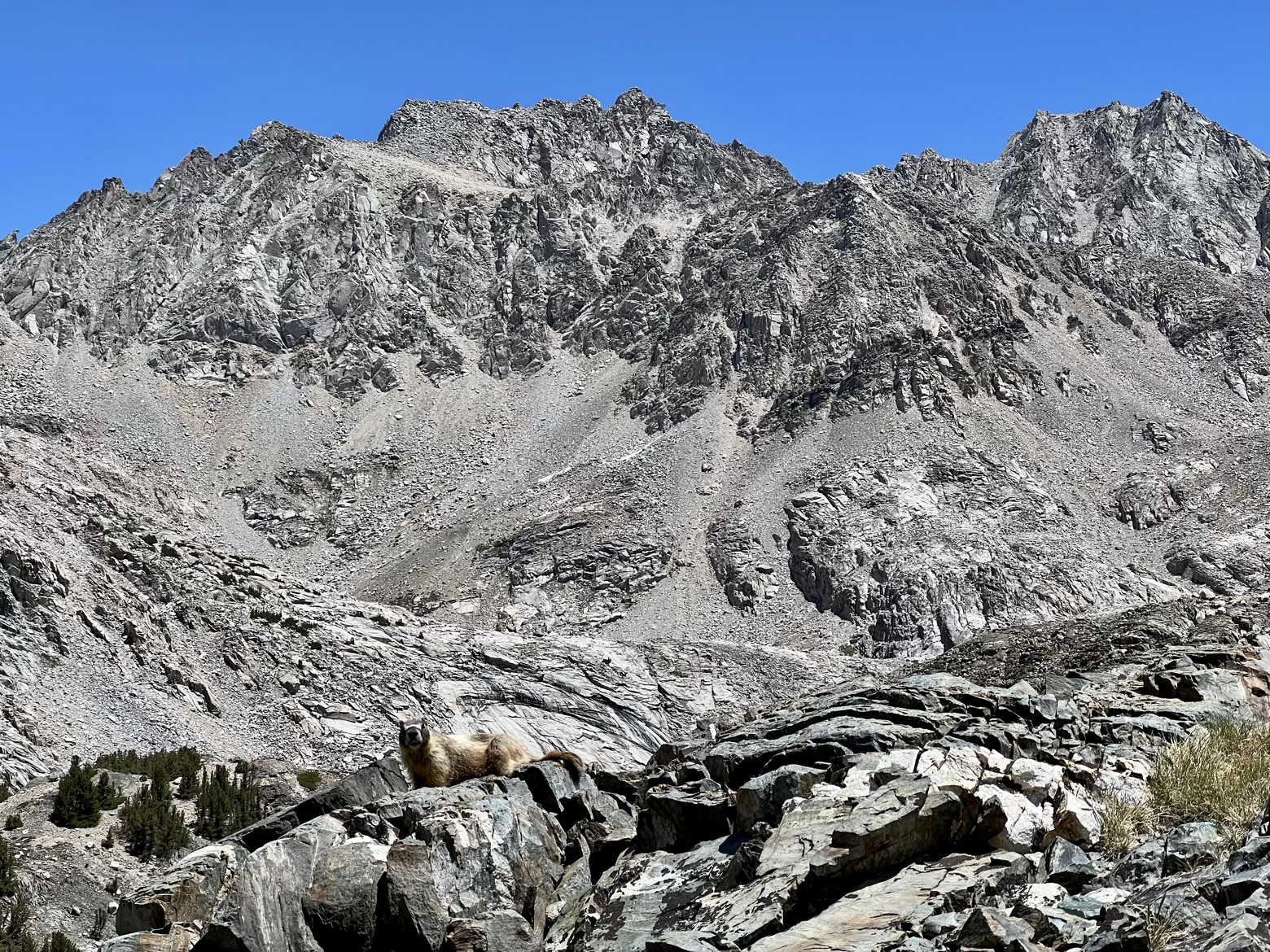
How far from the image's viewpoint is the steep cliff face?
4688 cm

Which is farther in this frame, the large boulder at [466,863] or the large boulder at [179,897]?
the large boulder at [179,897]

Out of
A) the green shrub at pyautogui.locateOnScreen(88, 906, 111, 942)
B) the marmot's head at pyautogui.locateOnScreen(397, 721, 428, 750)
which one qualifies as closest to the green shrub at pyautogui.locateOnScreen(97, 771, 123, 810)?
the green shrub at pyautogui.locateOnScreen(88, 906, 111, 942)

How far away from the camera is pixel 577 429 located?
302 feet

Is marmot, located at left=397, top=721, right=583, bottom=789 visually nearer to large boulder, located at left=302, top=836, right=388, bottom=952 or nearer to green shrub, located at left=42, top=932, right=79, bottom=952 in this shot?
large boulder, located at left=302, top=836, right=388, bottom=952

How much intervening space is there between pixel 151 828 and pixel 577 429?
70.7 metres

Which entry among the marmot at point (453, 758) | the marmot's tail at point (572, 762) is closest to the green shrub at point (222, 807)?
the marmot at point (453, 758)

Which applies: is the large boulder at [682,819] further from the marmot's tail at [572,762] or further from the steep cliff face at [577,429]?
the steep cliff face at [577,429]

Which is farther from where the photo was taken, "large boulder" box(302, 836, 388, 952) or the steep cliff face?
the steep cliff face

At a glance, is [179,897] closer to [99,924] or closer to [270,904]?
[270,904]

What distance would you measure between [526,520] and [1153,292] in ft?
208

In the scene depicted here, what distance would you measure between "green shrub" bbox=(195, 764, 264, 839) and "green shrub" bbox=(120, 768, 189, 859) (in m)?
0.44

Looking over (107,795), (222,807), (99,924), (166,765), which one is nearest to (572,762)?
(99,924)

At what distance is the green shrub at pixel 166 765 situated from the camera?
998 inches

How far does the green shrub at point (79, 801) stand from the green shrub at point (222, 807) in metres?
1.62
